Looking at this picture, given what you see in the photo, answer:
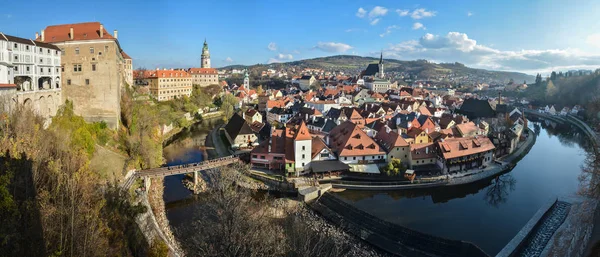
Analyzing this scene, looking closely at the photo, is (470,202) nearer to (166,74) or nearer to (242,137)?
(242,137)

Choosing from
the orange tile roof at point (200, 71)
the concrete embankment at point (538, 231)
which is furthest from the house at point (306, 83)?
the concrete embankment at point (538, 231)

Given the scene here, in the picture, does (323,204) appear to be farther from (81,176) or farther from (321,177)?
(81,176)

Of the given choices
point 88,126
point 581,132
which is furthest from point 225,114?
point 581,132

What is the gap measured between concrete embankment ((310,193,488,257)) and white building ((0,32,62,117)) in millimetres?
15689

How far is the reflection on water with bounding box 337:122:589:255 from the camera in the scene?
1506 centimetres

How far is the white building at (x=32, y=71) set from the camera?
53.8 feet

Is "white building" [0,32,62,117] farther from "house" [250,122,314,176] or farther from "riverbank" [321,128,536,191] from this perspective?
"riverbank" [321,128,536,191]

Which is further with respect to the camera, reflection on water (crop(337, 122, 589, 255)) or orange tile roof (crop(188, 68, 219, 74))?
orange tile roof (crop(188, 68, 219, 74))

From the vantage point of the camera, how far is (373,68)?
91.7m

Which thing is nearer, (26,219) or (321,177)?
(26,219)

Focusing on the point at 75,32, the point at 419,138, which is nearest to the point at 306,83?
the point at 419,138

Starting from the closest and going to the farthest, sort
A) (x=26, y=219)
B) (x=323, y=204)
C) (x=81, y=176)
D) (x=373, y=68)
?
(x=26, y=219)
(x=81, y=176)
(x=323, y=204)
(x=373, y=68)

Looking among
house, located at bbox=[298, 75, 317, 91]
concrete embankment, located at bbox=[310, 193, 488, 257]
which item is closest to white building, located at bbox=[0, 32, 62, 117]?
concrete embankment, located at bbox=[310, 193, 488, 257]

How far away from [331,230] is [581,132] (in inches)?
1697
